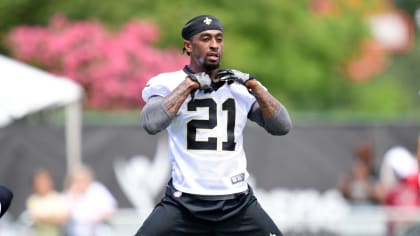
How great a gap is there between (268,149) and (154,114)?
33.8ft

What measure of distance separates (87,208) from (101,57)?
9.10 metres

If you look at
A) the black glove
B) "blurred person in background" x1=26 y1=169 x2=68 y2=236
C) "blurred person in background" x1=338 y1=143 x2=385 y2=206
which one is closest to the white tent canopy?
"blurred person in background" x1=26 y1=169 x2=68 y2=236

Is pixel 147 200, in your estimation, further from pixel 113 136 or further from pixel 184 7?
pixel 184 7

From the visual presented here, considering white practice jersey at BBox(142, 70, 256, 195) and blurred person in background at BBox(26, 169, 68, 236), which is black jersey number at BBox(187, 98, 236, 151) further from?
blurred person in background at BBox(26, 169, 68, 236)

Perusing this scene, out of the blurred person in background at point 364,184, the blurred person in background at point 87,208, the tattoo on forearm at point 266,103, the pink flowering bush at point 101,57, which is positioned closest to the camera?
the tattoo on forearm at point 266,103

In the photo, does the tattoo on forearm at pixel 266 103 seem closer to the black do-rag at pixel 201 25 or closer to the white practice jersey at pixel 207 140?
the white practice jersey at pixel 207 140

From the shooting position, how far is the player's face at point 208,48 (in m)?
8.88

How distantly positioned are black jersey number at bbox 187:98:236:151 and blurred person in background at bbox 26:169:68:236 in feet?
24.7

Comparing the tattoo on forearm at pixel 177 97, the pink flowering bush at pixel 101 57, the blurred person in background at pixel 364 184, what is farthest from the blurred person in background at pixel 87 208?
the pink flowering bush at pixel 101 57

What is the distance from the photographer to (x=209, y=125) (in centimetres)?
894

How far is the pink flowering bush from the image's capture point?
81.0 ft

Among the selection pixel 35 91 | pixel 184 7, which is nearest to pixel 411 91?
pixel 184 7

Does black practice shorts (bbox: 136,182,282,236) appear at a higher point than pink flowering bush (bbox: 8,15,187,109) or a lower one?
lower

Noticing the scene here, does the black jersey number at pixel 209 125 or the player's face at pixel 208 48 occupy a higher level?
the player's face at pixel 208 48
